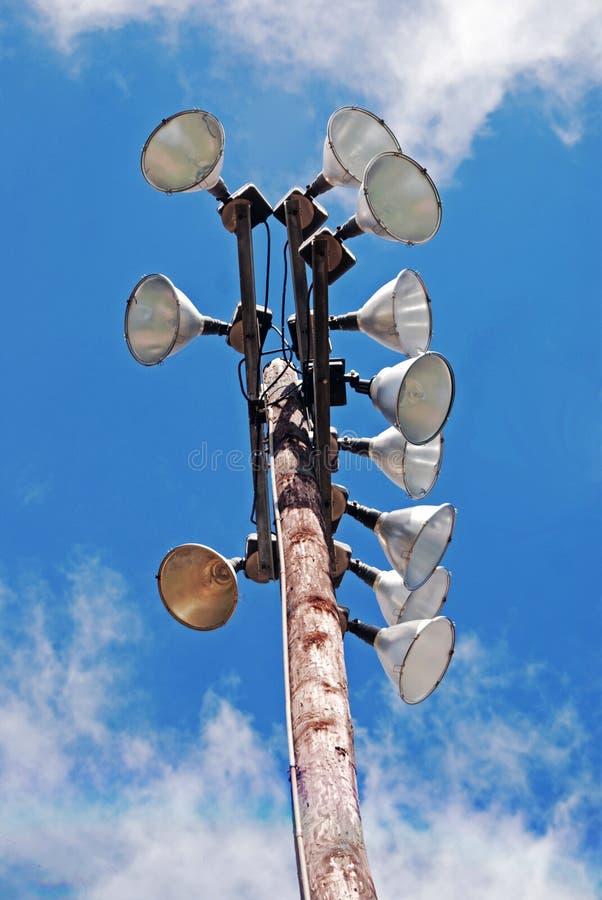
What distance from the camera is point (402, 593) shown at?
217 inches

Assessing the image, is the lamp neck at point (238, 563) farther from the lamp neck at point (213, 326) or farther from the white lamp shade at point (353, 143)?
the white lamp shade at point (353, 143)

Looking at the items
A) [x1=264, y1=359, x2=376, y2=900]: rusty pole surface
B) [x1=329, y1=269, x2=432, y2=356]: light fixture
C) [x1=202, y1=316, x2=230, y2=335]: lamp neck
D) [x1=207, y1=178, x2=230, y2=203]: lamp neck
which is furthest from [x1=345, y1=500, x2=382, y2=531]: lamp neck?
[x1=207, y1=178, x2=230, y2=203]: lamp neck

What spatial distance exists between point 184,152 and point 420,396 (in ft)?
7.25

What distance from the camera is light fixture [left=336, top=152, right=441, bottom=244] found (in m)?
5.29

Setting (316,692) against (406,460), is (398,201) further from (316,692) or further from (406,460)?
(316,692)

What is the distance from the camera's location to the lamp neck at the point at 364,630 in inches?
205

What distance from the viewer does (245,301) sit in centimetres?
535

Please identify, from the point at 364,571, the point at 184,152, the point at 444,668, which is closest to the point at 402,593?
the point at 364,571

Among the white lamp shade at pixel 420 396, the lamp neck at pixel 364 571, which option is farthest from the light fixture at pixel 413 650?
the white lamp shade at pixel 420 396

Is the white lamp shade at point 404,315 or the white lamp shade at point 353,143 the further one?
the white lamp shade at point 353,143

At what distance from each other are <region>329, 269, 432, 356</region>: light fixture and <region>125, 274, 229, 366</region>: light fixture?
1315mm

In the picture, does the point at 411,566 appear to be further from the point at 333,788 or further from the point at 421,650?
the point at 333,788

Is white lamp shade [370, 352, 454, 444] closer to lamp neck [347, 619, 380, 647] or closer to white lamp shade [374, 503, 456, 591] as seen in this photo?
white lamp shade [374, 503, 456, 591]

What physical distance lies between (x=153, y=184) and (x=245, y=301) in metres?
1.00
